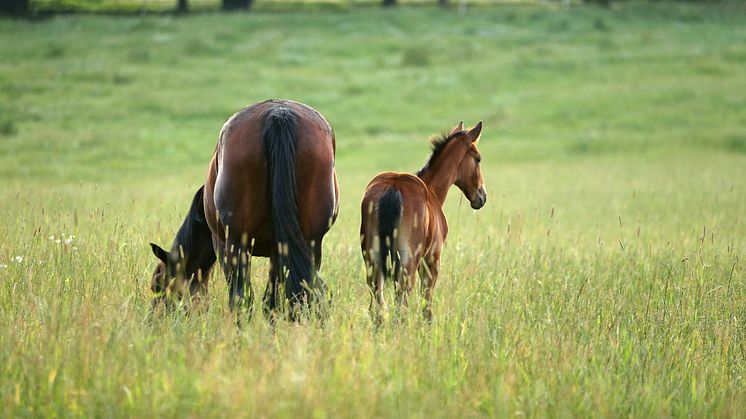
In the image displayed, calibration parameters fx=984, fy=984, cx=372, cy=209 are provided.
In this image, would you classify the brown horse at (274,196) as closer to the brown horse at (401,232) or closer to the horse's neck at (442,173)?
the brown horse at (401,232)

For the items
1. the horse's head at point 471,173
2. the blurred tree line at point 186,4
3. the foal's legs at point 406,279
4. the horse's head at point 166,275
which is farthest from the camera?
the blurred tree line at point 186,4

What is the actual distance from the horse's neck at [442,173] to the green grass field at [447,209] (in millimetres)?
665

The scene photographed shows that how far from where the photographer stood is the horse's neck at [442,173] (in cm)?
784

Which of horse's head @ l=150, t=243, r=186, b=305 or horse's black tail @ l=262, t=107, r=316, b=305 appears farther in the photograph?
horse's head @ l=150, t=243, r=186, b=305

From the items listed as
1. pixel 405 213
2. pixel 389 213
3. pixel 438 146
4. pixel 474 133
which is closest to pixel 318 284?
pixel 389 213

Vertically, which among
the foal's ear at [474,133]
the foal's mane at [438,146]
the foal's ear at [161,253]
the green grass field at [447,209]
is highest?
the foal's ear at [474,133]

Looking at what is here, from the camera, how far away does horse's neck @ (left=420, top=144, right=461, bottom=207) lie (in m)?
7.84

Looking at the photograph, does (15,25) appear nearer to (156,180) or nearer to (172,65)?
(172,65)

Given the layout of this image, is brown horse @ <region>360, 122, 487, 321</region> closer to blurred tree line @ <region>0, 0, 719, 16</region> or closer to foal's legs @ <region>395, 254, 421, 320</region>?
foal's legs @ <region>395, 254, 421, 320</region>

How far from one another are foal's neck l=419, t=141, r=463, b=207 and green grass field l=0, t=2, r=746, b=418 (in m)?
0.67

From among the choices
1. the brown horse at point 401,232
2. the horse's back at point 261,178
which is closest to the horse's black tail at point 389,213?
the brown horse at point 401,232

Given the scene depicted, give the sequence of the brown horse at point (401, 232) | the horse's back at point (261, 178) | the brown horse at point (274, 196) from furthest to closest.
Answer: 1. the brown horse at point (401, 232)
2. the horse's back at point (261, 178)
3. the brown horse at point (274, 196)

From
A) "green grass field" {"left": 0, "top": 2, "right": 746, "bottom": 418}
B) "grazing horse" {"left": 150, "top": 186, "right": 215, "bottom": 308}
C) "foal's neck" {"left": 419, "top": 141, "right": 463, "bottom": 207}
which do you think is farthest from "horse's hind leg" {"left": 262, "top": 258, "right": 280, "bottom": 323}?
"foal's neck" {"left": 419, "top": 141, "right": 463, "bottom": 207}

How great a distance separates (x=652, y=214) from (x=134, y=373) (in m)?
10.5
